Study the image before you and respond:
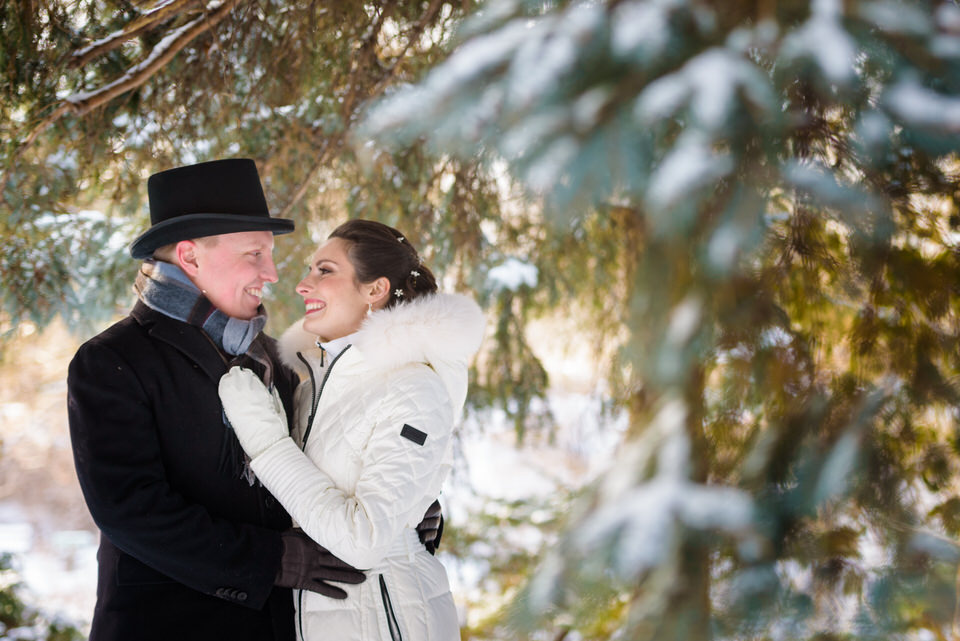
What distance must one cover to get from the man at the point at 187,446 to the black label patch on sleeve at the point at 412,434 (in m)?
0.38

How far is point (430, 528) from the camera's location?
2305 mm

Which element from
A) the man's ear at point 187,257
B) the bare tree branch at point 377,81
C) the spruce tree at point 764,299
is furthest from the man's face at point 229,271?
the bare tree branch at point 377,81

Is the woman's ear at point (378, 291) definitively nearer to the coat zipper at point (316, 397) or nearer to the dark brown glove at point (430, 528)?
the coat zipper at point (316, 397)

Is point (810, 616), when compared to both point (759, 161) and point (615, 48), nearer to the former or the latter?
point (759, 161)

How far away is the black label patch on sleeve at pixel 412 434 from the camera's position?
6.72 ft

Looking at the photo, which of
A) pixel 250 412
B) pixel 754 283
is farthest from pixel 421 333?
pixel 754 283

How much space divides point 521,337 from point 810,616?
375 cm

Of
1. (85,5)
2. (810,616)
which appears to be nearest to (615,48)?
(810,616)

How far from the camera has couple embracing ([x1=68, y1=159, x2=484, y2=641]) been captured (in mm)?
1973

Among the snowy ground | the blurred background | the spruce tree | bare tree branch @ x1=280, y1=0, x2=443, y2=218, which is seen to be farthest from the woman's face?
the snowy ground

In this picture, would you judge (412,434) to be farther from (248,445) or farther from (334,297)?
(334,297)

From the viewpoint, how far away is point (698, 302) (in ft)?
3.80

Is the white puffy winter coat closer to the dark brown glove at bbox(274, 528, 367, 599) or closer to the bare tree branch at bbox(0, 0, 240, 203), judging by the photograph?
the dark brown glove at bbox(274, 528, 367, 599)

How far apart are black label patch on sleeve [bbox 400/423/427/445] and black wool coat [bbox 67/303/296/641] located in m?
0.43
